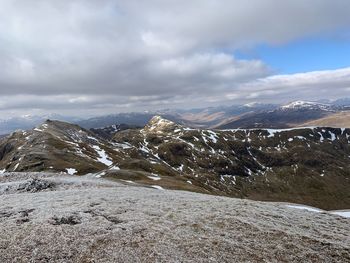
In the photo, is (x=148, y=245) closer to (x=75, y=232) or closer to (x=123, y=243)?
(x=123, y=243)

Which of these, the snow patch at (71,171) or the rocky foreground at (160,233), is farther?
the snow patch at (71,171)

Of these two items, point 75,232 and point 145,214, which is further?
point 145,214

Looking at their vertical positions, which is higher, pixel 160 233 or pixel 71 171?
pixel 160 233

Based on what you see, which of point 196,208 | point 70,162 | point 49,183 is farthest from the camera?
point 70,162

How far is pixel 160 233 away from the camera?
24.9 meters

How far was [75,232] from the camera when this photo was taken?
957 inches

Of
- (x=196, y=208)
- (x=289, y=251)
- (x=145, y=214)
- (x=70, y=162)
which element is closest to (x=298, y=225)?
(x=289, y=251)

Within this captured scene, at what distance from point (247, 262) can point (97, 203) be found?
668 inches

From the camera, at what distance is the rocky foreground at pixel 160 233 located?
2167 centimetres

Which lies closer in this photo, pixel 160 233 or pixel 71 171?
pixel 160 233

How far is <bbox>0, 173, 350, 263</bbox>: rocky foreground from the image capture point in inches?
853

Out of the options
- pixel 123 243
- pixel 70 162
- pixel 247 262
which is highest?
pixel 123 243

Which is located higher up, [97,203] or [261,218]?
[97,203]

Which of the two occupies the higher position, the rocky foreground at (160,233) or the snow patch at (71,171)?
the rocky foreground at (160,233)
